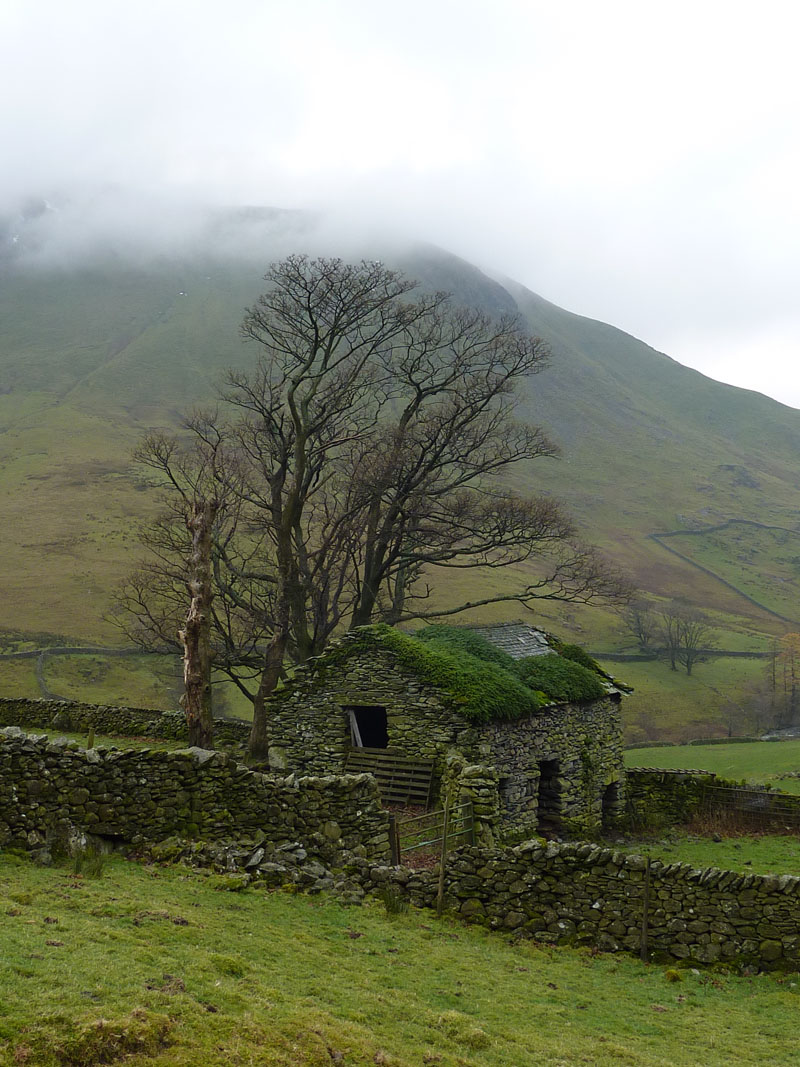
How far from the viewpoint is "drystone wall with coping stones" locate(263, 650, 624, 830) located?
899 inches

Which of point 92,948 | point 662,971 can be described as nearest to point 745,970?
point 662,971

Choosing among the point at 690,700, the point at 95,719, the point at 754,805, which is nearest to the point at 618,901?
the point at 754,805

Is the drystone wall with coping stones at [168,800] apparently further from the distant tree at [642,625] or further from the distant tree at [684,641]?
the distant tree at [642,625]

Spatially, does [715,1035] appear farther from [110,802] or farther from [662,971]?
[110,802]

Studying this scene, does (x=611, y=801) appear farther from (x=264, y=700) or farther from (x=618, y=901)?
(x=618, y=901)

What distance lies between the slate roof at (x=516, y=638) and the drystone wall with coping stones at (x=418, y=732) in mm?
2590

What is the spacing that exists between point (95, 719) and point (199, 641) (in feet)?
47.9

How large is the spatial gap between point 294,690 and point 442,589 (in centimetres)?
9031

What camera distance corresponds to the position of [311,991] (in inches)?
337

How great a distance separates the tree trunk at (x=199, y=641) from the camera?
18.2m

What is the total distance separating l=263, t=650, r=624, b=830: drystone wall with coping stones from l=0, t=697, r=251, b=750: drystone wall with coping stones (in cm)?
558

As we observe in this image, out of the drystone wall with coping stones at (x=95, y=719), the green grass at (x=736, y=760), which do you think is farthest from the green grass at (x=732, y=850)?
the drystone wall with coping stones at (x=95, y=719)

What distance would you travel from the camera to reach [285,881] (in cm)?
1286

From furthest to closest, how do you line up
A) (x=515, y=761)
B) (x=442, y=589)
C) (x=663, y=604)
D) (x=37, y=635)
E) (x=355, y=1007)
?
1. (x=663, y=604)
2. (x=442, y=589)
3. (x=37, y=635)
4. (x=515, y=761)
5. (x=355, y=1007)
